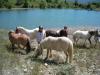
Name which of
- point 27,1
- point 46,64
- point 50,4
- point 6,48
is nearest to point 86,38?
point 6,48

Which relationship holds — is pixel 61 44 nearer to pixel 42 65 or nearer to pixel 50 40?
pixel 50 40

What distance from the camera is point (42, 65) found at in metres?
14.7

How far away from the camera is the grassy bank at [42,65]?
1334 cm

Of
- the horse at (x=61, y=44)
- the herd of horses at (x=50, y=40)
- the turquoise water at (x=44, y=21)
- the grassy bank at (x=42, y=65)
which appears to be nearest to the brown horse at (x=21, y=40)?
the herd of horses at (x=50, y=40)

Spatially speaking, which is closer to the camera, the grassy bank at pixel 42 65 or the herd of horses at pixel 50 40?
the grassy bank at pixel 42 65

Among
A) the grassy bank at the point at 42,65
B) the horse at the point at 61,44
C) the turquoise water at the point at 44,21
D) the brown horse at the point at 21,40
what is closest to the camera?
the grassy bank at the point at 42,65

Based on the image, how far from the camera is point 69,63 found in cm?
1516

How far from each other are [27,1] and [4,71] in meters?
126

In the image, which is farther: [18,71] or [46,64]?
[46,64]

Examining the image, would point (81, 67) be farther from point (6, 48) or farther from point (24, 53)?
point (6, 48)

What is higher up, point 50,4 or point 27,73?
point 27,73

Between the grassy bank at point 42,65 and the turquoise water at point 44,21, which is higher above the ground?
the grassy bank at point 42,65

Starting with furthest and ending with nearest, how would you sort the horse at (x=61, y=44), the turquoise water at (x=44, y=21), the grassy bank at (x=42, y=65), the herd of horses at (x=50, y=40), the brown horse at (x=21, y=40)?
the turquoise water at (x=44, y=21), the brown horse at (x=21, y=40), the herd of horses at (x=50, y=40), the horse at (x=61, y=44), the grassy bank at (x=42, y=65)

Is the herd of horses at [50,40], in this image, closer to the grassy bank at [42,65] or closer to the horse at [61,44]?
the horse at [61,44]
